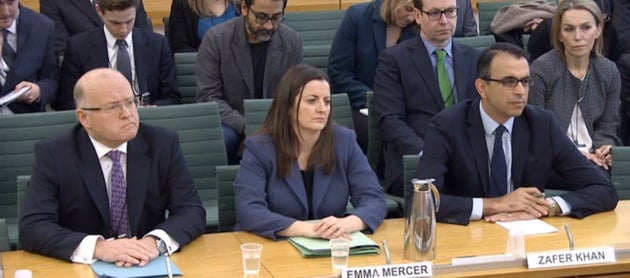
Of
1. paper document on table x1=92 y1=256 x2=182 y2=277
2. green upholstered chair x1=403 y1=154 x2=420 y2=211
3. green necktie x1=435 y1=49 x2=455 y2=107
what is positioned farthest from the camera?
green necktie x1=435 y1=49 x2=455 y2=107

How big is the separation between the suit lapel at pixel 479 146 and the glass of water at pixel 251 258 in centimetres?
126

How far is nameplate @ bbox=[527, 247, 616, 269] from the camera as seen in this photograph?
3551 mm

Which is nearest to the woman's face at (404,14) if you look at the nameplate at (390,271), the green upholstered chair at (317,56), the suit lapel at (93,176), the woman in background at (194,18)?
the green upholstered chair at (317,56)

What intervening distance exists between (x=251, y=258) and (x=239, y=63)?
2.40 meters

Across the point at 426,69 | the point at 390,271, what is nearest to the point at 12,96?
the point at 426,69

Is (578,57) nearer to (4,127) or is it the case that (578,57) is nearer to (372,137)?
(372,137)

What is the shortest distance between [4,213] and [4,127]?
0.40 meters

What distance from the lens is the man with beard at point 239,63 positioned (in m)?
5.70

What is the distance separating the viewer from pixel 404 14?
19.5 feet

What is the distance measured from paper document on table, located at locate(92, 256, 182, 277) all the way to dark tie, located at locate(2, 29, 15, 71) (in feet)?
7.48

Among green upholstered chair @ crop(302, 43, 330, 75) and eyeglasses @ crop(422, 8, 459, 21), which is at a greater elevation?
eyeglasses @ crop(422, 8, 459, 21)

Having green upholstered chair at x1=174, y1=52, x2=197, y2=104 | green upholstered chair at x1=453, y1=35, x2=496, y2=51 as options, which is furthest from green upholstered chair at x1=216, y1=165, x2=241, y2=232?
green upholstered chair at x1=453, y1=35, x2=496, y2=51

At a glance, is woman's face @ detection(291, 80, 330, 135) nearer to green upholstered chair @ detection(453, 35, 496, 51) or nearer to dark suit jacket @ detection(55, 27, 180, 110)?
dark suit jacket @ detection(55, 27, 180, 110)

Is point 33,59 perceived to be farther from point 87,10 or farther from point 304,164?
point 304,164
